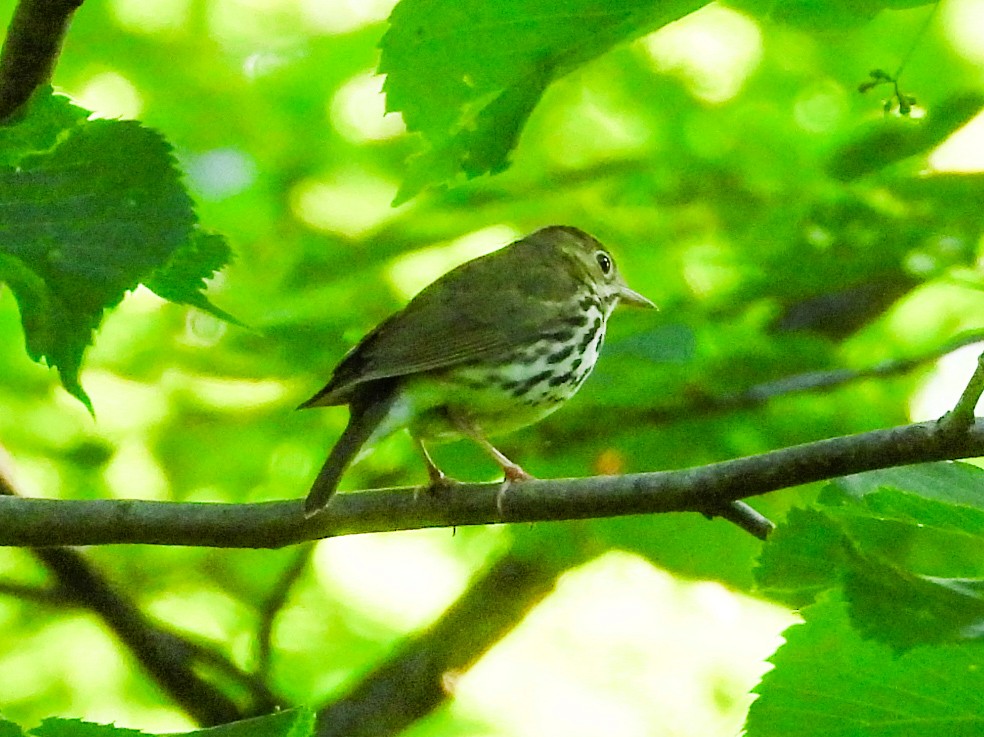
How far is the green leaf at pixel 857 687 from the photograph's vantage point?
4.00 feet

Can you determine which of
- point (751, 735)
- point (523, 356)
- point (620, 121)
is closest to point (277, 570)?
point (523, 356)

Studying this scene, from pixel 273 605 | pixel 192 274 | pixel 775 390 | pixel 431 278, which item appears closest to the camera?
pixel 192 274

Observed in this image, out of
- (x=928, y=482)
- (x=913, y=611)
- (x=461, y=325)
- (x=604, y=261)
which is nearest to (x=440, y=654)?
(x=461, y=325)

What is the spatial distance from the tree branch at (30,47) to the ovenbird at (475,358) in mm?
925

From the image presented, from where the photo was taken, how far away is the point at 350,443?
238 cm

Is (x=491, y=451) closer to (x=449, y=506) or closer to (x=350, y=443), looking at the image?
(x=350, y=443)

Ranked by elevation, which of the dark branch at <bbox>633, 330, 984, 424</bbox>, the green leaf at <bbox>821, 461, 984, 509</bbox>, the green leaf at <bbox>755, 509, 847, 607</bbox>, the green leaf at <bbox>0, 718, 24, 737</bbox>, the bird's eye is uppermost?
the bird's eye

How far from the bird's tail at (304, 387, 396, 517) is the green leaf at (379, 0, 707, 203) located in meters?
0.60

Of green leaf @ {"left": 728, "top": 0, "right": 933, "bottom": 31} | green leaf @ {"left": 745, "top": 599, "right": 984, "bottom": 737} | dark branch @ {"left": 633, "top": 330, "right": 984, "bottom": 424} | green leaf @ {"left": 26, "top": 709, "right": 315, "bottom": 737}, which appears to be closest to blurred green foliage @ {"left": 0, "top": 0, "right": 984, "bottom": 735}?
dark branch @ {"left": 633, "top": 330, "right": 984, "bottom": 424}

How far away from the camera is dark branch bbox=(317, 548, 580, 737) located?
2867 millimetres

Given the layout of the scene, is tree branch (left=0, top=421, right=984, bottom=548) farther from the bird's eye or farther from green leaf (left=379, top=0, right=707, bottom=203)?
the bird's eye

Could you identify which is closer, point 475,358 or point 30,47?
point 30,47

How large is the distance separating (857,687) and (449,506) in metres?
0.73

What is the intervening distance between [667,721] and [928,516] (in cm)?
205
